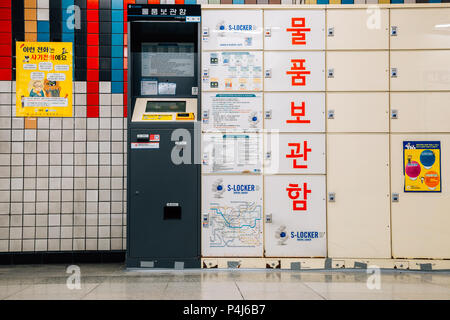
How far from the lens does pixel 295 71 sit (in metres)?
4.14

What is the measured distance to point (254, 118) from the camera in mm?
4109

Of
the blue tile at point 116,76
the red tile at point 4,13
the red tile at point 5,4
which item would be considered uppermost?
the red tile at point 5,4

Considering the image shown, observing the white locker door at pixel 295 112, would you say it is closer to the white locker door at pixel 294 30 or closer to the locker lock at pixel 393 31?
the white locker door at pixel 294 30

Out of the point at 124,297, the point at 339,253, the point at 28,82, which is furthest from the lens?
the point at 28,82

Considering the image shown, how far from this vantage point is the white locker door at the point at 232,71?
4.12 m

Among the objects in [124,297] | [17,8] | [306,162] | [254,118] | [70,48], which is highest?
[17,8]

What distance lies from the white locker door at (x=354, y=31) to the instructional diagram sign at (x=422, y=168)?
1114 mm

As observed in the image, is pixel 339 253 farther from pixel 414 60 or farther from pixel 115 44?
pixel 115 44

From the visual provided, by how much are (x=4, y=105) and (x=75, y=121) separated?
82 cm

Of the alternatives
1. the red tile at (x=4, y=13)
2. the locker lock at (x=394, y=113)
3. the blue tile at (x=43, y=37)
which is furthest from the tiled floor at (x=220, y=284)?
the red tile at (x=4, y=13)

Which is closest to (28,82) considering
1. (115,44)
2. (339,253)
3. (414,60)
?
(115,44)

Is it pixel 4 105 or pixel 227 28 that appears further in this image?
pixel 4 105

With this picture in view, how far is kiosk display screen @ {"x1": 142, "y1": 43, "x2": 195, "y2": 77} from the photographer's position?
4383 millimetres

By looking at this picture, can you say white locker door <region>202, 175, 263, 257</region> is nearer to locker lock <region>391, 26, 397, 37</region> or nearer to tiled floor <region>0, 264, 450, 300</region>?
tiled floor <region>0, 264, 450, 300</region>
